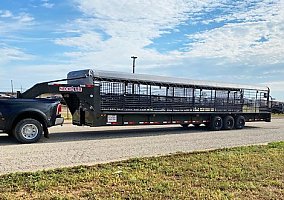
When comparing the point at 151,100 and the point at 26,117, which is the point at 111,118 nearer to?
the point at 151,100

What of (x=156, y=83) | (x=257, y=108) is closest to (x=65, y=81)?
(x=156, y=83)

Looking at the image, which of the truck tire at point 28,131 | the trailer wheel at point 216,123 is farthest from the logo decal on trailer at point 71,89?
the trailer wheel at point 216,123

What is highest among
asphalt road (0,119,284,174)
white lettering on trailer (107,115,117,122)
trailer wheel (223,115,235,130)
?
white lettering on trailer (107,115,117,122)

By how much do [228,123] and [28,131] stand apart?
1068cm

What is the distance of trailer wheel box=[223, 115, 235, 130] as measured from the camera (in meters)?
18.1

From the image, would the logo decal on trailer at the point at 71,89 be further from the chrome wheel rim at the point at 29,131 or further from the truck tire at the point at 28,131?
the chrome wheel rim at the point at 29,131

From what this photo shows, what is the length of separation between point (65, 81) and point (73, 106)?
1095 millimetres

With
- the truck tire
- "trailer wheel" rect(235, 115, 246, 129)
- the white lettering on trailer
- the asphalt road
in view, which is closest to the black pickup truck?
the truck tire

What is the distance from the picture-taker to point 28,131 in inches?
447

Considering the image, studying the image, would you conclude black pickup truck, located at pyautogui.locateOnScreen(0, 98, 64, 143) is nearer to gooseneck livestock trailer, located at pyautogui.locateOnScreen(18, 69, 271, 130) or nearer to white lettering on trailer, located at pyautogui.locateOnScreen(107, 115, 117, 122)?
gooseneck livestock trailer, located at pyautogui.locateOnScreen(18, 69, 271, 130)

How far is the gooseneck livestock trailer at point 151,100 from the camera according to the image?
1294 cm

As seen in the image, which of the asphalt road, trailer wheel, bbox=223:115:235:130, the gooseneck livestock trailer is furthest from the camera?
trailer wheel, bbox=223:115:235:130

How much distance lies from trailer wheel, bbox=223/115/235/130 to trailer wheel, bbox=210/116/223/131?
0.97 ft

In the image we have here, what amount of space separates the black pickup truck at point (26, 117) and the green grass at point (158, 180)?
461 centimetres
